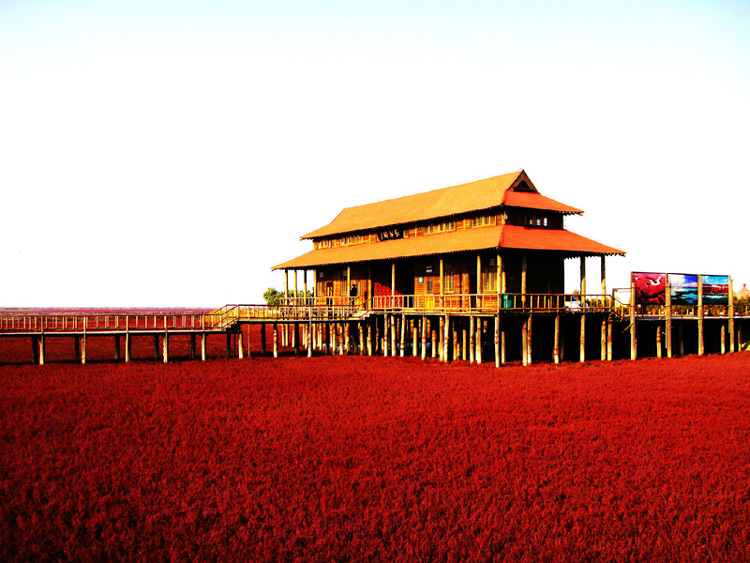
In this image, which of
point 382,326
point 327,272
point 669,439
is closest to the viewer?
point 669,439

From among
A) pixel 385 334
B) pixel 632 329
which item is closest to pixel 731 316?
pixel 632 329

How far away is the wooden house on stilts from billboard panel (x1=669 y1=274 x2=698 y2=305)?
5.18 m

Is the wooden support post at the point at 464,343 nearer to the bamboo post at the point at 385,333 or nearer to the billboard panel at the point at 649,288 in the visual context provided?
the bamboo post at the point at 385,333

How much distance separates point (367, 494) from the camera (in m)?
12.9

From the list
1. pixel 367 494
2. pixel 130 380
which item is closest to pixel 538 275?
pixel 130 380

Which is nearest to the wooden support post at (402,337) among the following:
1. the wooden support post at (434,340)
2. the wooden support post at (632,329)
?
the wooden support post at (434,340)

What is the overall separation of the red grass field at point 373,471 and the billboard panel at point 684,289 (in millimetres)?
12491

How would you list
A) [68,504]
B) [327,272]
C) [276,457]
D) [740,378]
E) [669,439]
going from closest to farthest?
[68,504] → [276,457] → [669,439] → [740,378] → [327,272]

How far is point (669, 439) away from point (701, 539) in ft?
21.6

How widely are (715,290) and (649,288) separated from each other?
569 centimetres

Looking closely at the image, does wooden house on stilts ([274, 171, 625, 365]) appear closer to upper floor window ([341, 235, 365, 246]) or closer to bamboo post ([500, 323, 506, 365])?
bamboo post ([500, 323, 506, 365])

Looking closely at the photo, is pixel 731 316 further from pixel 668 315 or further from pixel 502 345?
pixel 502 345

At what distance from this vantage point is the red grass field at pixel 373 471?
1074 centimetres

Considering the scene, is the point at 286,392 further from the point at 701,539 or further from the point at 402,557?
the point at 701,539
